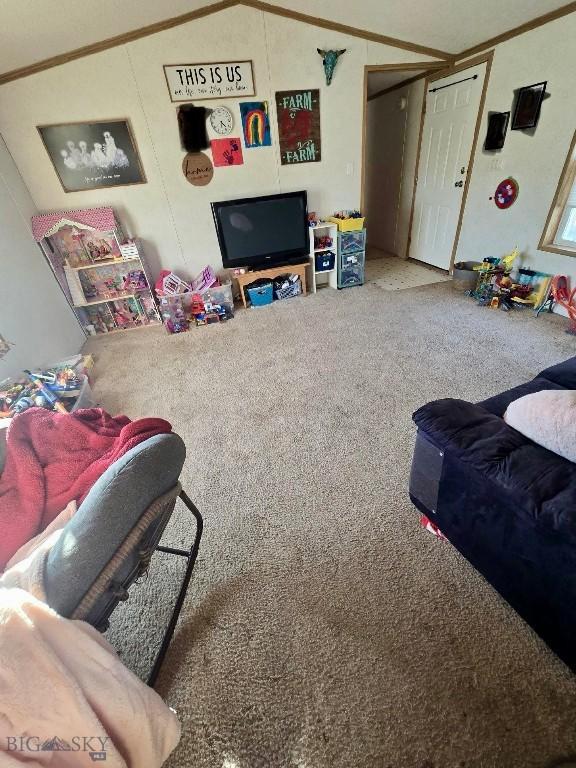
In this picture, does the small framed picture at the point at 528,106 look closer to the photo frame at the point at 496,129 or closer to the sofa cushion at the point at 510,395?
the photo frame at the point at 496,129

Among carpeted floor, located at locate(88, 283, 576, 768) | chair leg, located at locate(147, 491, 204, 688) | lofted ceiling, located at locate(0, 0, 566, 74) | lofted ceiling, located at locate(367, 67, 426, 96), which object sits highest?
lofted ceiling, located at locate(0, 0, 566, 74)

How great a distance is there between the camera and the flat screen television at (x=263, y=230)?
3076 millimetres

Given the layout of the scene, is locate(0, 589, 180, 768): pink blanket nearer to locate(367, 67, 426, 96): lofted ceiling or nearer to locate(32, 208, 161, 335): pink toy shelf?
locate(32, 208, 161, 335): pink toy shelf

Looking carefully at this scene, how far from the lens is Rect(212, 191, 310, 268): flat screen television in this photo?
3.08 m

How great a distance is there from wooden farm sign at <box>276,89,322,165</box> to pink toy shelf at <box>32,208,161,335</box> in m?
1.76

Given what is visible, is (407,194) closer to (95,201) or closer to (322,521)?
(95,201)

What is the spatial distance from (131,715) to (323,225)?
12.0 ft

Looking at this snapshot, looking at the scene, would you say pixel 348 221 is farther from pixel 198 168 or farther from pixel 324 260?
pixel 198 168

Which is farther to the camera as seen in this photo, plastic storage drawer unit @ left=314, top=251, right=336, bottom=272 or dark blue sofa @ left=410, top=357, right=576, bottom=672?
plastic storage drawer unit @ left=314, top=251, right=336, bottom=272

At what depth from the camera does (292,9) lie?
2.60 meters

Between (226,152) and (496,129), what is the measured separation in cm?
246

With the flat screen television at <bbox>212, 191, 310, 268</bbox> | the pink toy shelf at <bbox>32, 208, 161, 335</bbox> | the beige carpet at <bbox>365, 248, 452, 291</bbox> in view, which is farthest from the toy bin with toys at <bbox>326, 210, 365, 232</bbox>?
the pink toy shelf at <bbox>32, 208, 161, 335</bbox>

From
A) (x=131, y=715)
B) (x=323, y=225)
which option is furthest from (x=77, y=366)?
(x=323, y=225)

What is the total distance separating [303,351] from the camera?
2.60 meters
